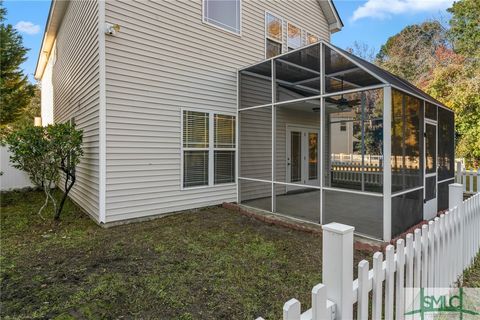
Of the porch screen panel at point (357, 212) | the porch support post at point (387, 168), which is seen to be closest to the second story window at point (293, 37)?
the porch screen panel at point (357, 212)

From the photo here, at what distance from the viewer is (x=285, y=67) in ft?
21.3

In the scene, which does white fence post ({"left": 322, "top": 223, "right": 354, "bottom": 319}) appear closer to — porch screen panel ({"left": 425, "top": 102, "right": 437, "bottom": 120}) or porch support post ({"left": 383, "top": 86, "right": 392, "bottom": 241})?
porch support post ({"left": 383, "top": 86, "right": 392, "bottom": 241})

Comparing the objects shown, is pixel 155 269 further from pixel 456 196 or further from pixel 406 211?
pixel 406 211

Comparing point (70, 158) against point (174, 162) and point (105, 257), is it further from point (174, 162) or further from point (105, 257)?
point (105, 257)

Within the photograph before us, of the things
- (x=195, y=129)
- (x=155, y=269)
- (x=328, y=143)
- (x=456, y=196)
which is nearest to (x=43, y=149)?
(x=195, y=129)

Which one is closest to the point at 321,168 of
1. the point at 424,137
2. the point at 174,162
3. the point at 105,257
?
the point at 424,137

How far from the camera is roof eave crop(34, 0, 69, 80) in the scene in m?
8.36

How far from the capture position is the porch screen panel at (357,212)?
16.8 feet

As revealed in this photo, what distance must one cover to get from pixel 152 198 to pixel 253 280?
3391 millimetres

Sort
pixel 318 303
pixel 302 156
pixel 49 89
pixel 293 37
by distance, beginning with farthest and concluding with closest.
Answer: pixel 49 89
pixel 302 156
pixel 293 37
pixel 318 303

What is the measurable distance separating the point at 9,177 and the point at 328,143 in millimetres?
11913

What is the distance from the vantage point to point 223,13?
720 cm

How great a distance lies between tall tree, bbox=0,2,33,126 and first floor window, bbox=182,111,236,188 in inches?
464

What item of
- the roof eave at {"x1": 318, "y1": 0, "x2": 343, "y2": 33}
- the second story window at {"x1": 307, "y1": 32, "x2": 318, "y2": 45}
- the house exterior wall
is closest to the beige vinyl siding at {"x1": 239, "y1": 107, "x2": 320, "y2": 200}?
the second story window at {"x1": 307, "y1": 32, "x2": 318, "y2": 45}
